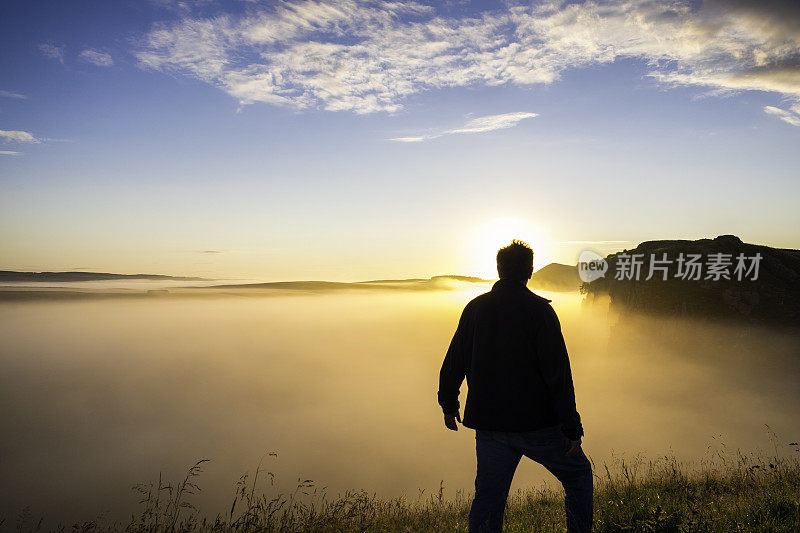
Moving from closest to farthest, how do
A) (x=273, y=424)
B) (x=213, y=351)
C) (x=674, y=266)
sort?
(x=674, y=266) < (x=273, y=424) < (x=213, y=351)

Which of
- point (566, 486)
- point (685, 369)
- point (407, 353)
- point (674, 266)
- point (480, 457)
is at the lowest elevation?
point (407, 353)

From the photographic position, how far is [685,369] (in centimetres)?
4578

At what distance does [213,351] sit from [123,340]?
162 ft

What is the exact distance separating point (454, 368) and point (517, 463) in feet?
3.16

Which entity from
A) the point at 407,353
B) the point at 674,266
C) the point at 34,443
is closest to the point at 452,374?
the point at 674,266

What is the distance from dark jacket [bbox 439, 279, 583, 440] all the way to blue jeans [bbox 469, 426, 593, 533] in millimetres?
139

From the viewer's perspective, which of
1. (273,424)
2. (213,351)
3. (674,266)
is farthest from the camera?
(213,351)

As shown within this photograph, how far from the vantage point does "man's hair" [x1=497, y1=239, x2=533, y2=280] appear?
12.9 feet

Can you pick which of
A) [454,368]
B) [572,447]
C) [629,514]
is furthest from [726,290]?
[454,368]

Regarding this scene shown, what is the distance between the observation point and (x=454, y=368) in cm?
414

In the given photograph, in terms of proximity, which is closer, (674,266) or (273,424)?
(674,266)

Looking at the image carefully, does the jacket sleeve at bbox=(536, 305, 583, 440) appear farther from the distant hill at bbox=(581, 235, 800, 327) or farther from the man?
the distant hill at bbox=(581, 235, 800, 327)

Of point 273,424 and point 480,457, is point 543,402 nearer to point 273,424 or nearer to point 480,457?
point 480,457

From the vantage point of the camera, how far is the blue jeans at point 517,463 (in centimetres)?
376
